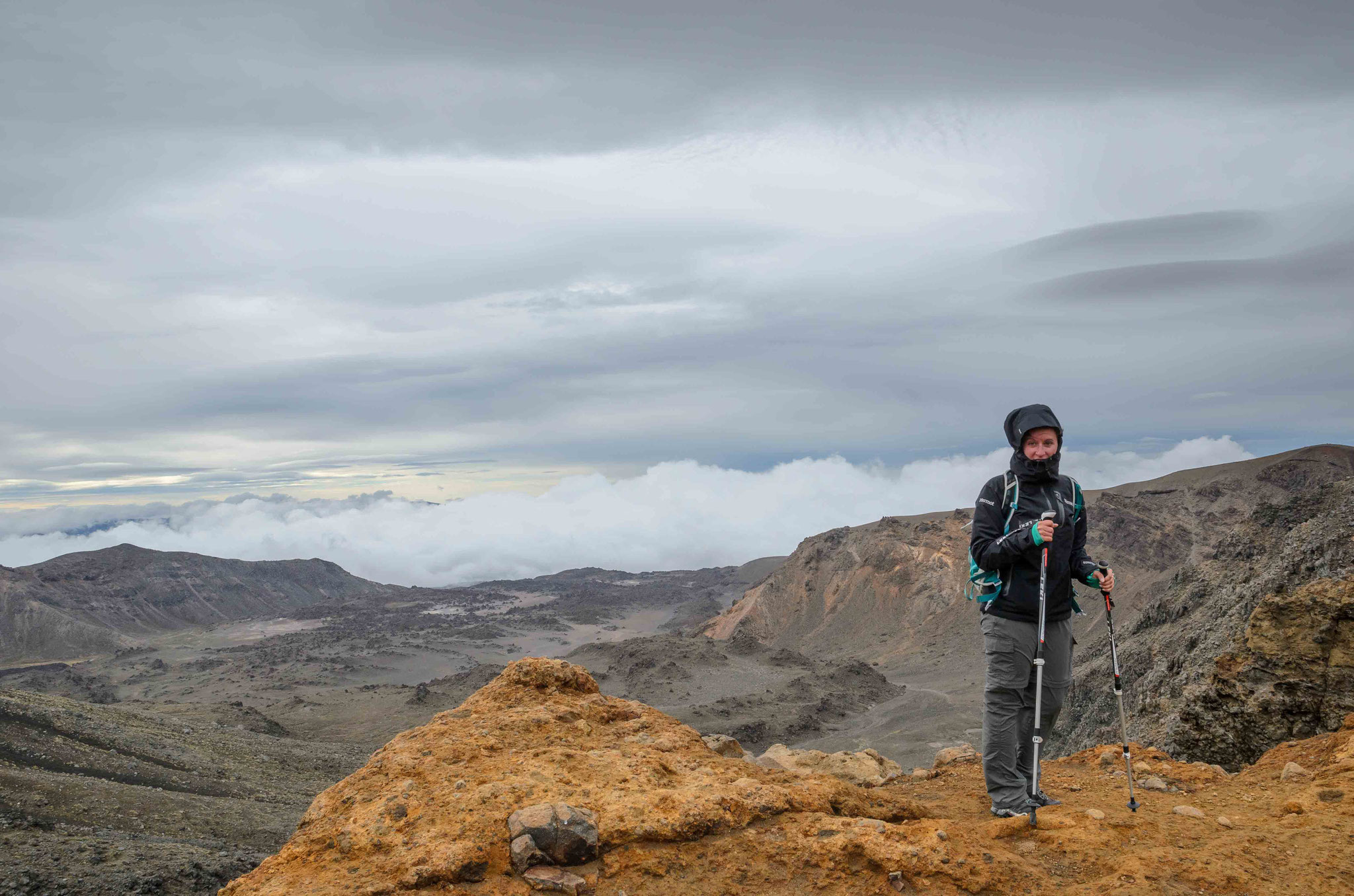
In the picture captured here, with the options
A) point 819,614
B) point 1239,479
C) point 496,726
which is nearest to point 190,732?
point 496,726

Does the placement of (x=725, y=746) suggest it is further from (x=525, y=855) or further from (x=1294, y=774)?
(x=1294, y=774)

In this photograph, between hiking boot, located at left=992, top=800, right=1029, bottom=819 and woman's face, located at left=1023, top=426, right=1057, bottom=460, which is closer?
hiking boot, located at left=992, top=800, right=1029, bottom=819

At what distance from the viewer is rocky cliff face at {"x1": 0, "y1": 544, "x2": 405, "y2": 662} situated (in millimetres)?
81562

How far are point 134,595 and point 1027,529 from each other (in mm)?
121704

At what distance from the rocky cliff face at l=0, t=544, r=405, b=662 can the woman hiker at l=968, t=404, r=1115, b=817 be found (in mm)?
98400

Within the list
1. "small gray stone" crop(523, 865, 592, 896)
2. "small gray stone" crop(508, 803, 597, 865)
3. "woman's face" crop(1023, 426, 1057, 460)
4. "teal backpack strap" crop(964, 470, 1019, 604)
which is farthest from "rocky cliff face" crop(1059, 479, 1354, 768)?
"small gray stone" crop(523, 865, 592, 896)

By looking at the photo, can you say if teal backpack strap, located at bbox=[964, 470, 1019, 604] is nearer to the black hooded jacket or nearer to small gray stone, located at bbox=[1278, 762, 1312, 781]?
the black hooded jacket

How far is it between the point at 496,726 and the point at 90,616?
108662 mm

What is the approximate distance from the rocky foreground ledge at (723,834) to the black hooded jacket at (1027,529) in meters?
1.13

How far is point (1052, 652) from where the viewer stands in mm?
4672

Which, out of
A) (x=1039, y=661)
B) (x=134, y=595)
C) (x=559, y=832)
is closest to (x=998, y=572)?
(x=1039, y=661)

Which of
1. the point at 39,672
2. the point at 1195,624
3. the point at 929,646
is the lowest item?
the point at 39,672

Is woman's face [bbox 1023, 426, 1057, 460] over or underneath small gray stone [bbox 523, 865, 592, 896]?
over

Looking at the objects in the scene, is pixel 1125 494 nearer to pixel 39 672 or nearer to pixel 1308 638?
pixel 1308 638
